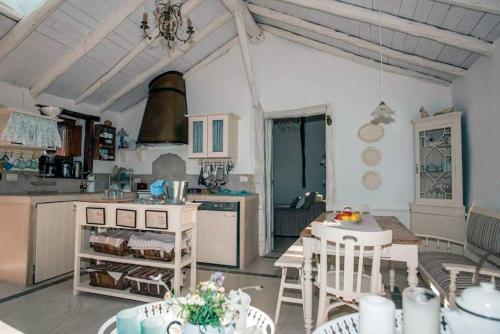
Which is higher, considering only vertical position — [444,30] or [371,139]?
[444,30]

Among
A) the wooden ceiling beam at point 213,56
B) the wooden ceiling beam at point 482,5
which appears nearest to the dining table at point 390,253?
the wooden ceiling beam at point 482,5

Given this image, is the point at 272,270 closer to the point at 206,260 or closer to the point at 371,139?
the point at 206,260

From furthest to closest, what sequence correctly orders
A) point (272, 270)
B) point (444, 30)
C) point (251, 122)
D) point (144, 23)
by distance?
1. point (251, 122)
2. point (272, 270)
3. point (444, 30)
4. point (144, 23)

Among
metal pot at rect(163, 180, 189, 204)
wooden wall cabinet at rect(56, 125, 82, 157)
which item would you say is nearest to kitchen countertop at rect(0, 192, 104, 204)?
wooden wall cabinet at rect(56, 125, 82, 157)

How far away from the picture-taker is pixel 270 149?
493 cm

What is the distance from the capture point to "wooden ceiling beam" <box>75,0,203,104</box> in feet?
12.1

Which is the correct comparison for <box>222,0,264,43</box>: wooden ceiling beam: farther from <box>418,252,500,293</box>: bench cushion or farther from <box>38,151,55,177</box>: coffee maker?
<box>418,252,500,293</box>: bench cushion

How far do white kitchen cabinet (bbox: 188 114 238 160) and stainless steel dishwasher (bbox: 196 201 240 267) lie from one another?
2.60ft

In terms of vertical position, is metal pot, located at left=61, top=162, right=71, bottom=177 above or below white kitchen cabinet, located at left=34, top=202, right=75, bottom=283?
above

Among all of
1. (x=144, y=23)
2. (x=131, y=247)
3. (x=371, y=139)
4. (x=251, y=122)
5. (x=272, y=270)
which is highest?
(x=144, y=23)

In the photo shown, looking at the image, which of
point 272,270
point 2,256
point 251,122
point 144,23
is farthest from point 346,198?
point 2,256

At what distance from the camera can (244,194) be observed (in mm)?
4504

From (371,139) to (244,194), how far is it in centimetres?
192

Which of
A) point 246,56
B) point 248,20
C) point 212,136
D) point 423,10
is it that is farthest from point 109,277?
point 423,10
